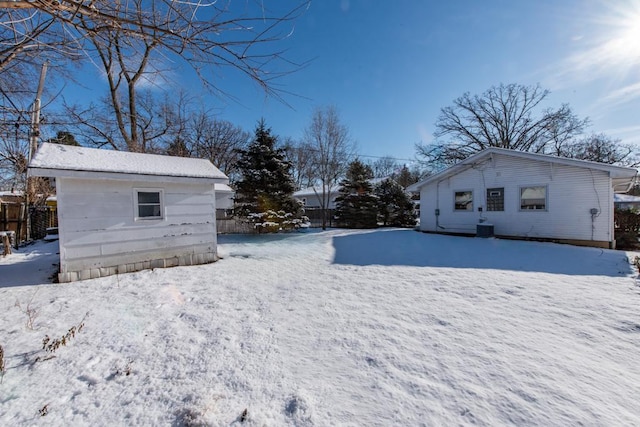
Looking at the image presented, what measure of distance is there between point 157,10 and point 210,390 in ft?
10.3

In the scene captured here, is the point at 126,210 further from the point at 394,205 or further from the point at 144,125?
the point at 394,205

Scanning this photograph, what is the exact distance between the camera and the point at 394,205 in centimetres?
1861

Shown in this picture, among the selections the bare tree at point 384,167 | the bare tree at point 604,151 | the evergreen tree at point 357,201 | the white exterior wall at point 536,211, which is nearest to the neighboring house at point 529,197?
the white exterior wall at point 536,211

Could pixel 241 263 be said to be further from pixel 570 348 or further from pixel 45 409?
pixel 570 348

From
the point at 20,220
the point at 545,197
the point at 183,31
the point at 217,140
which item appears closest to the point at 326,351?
the point at 183,31

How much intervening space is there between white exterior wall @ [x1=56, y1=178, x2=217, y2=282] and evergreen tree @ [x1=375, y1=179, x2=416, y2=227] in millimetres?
13353

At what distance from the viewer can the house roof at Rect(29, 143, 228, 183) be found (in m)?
5.29

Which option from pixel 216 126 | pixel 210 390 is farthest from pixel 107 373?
pixel 216 126

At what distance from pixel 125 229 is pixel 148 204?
770mm

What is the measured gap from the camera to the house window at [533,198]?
1033cm

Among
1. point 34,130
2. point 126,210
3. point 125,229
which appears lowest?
point 125,229

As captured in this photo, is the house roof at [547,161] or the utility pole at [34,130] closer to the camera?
the utility pole at [34,130]

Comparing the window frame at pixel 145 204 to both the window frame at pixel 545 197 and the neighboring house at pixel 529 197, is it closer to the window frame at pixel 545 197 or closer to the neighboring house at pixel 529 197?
the neighboring house at pixel 529 197

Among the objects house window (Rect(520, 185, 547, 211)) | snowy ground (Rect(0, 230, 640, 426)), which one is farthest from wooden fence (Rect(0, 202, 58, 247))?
house window (Rect(520, 185, 547, 211))
